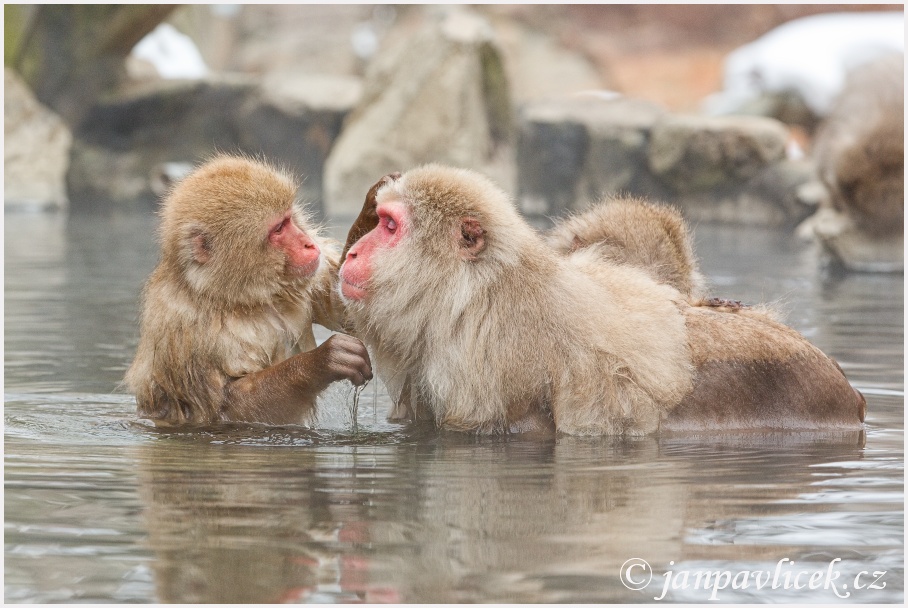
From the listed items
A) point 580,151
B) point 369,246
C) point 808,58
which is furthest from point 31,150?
point 369,246

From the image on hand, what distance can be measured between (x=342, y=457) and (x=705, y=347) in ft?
4.60

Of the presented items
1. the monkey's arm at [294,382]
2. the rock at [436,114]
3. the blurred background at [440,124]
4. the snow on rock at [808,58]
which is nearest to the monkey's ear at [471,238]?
the monkey's arm at [294,382]

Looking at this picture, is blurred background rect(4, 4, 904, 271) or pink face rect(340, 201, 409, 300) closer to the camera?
pink face rect(340, 201, 409, 300)

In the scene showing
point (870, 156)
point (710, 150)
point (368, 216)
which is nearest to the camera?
point (368, 216)

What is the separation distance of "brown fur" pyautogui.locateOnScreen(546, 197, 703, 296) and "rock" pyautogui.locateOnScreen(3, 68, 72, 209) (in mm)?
15390

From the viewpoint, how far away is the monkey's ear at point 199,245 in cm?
477

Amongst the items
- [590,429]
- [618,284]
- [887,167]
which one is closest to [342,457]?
[590,429]

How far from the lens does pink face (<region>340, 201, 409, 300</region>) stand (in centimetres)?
459

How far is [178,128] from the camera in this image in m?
20.6

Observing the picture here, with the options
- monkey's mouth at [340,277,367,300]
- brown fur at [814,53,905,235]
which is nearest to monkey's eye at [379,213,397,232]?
monkey's mouth at [340,277,367,300]

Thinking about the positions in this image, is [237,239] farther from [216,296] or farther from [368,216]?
[368,216]

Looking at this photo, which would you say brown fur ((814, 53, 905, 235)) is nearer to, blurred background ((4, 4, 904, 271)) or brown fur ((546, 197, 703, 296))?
blurred background ((4, 4, 904, 271))

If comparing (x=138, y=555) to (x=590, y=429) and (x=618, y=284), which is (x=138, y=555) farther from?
(x=618, y=284)

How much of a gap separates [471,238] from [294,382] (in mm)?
827
